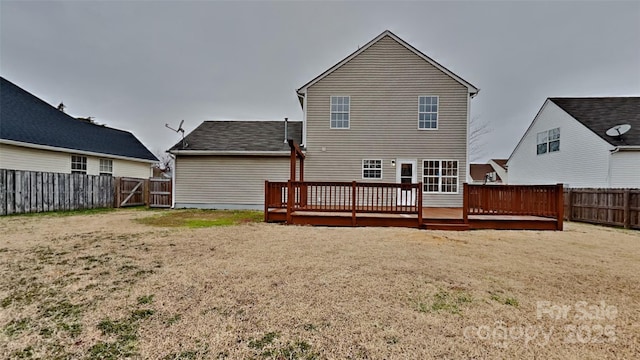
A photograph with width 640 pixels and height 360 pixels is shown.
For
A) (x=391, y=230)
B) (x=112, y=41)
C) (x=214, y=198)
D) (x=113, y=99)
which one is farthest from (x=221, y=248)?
(x=113, y=99)

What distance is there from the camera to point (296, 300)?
3137 millimetres

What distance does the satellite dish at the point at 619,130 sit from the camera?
12055 millimetres

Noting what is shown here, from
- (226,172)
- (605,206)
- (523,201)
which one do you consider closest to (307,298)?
(523,201)

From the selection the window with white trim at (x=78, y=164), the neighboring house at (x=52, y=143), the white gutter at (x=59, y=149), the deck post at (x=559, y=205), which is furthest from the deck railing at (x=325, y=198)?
the window with white trim at (x=78, y=164)

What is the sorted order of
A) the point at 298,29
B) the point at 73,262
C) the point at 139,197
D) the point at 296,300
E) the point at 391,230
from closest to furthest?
the point at 296,300 < the point at 73,262 < the point at 391,230 < the point at 139,197 < the point at 298,29

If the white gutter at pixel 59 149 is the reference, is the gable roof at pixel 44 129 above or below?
above

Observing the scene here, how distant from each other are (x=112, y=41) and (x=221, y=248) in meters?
16.8

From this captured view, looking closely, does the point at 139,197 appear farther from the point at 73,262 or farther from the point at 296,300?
the point at 296,300

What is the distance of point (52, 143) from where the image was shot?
1263 centimetres

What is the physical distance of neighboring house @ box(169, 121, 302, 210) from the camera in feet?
41.5

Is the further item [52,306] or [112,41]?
[112,41]

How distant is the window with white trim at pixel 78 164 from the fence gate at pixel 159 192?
361 cm

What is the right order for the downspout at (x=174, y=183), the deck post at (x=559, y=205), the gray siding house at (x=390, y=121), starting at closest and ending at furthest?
the deck post at (x=559, y=205), the gray siding house at (x=390, y=121), the downspout at (x=174, y=183)

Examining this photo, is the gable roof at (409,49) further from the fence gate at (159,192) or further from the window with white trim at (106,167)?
the window with white trim at (106,167)
